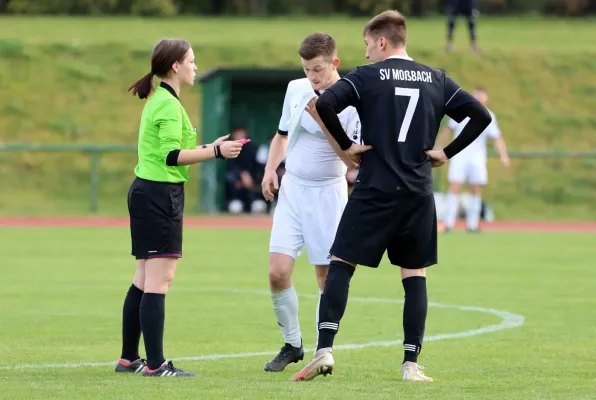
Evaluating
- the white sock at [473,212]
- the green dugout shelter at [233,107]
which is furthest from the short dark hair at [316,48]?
the green dugout shelter at [233,107]

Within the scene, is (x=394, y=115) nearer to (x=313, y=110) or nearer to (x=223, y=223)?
(x=313, y=110)

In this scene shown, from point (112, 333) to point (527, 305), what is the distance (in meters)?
4.18

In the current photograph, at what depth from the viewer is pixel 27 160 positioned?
33344 mm

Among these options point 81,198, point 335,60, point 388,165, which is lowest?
point 81,198

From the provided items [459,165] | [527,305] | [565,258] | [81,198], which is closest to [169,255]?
[527,305]

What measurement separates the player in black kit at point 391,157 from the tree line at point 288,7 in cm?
4603

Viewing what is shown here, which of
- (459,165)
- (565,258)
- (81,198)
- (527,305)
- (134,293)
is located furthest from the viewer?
(81,198)

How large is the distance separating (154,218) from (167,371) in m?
0.91

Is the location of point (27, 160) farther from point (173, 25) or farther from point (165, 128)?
point (165, 128)

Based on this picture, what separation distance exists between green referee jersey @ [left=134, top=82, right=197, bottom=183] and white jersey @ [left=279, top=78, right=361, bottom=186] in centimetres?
82

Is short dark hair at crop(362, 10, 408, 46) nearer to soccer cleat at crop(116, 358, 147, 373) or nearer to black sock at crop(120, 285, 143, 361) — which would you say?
black sock at crop(120, 285, 143, 361)

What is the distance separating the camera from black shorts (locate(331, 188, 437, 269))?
7871 mm

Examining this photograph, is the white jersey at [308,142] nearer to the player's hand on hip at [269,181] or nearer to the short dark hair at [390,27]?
the player's hand on hip at [269,181]

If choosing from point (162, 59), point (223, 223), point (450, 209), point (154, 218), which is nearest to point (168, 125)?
point (162, 59)
